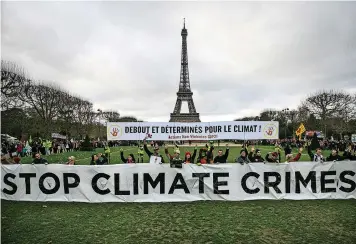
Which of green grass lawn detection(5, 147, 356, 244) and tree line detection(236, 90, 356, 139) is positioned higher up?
tree line detection(236, 90, 356, 139)

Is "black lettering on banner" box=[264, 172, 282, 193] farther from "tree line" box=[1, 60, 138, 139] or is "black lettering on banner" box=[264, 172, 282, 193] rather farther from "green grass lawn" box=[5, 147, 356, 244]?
"tree line" box=[1, 60, 138, 139]

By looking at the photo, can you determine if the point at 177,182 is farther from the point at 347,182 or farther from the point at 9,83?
the point at 9,83

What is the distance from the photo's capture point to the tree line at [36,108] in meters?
40.1

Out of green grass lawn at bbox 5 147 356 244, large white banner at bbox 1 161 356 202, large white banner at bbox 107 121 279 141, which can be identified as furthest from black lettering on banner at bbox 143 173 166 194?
large white banner at bbox 107 121 279 141

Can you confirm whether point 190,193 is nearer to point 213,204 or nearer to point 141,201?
point 213,204

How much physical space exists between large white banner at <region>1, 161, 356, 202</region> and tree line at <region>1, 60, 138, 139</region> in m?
30.5

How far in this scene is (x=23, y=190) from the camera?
11.2m

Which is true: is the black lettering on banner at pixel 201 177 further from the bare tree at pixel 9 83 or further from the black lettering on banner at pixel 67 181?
the bare tree at pixel 9 83

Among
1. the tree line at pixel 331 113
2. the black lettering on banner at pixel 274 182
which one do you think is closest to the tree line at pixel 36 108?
the black lettering on banner at pixel 274 182

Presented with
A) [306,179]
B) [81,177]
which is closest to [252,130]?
[306,179]

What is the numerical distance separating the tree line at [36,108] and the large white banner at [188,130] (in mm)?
26253

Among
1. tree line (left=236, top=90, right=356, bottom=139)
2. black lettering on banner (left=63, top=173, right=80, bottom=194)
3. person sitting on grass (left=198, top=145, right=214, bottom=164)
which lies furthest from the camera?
tree line (left=236, top=90, right=356, bottom=139)

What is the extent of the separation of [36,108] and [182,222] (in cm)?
5175

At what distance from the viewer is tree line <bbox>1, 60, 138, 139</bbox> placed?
40125mm
